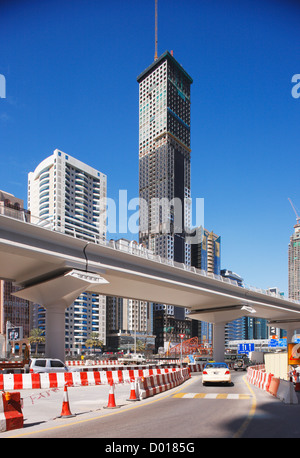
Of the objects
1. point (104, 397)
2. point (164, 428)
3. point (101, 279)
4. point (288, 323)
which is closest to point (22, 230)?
point (101, 279)

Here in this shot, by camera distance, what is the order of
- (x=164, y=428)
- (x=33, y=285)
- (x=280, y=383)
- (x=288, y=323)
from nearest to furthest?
(x=164, y=428) → (x=280, y=383) → (x=33, y=285) → (x=288, y=323)

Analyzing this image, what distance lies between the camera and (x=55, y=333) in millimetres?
37531

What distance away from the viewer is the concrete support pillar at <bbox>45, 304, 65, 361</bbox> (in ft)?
122

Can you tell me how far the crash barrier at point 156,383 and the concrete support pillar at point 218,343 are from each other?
36266 mm

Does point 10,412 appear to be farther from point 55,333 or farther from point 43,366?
point 55,333

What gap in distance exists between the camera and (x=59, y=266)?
3550cm

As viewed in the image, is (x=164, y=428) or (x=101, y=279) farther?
(x=101, y=279)

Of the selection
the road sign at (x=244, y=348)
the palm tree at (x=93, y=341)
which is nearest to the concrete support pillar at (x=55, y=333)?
the road sign at (x=244, y=348)

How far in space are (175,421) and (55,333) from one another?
91.4 ft

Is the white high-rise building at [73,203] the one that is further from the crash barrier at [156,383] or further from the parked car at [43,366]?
the crash barrier at [156,383]

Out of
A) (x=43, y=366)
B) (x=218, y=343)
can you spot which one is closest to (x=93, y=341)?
(x=218, y=343)
